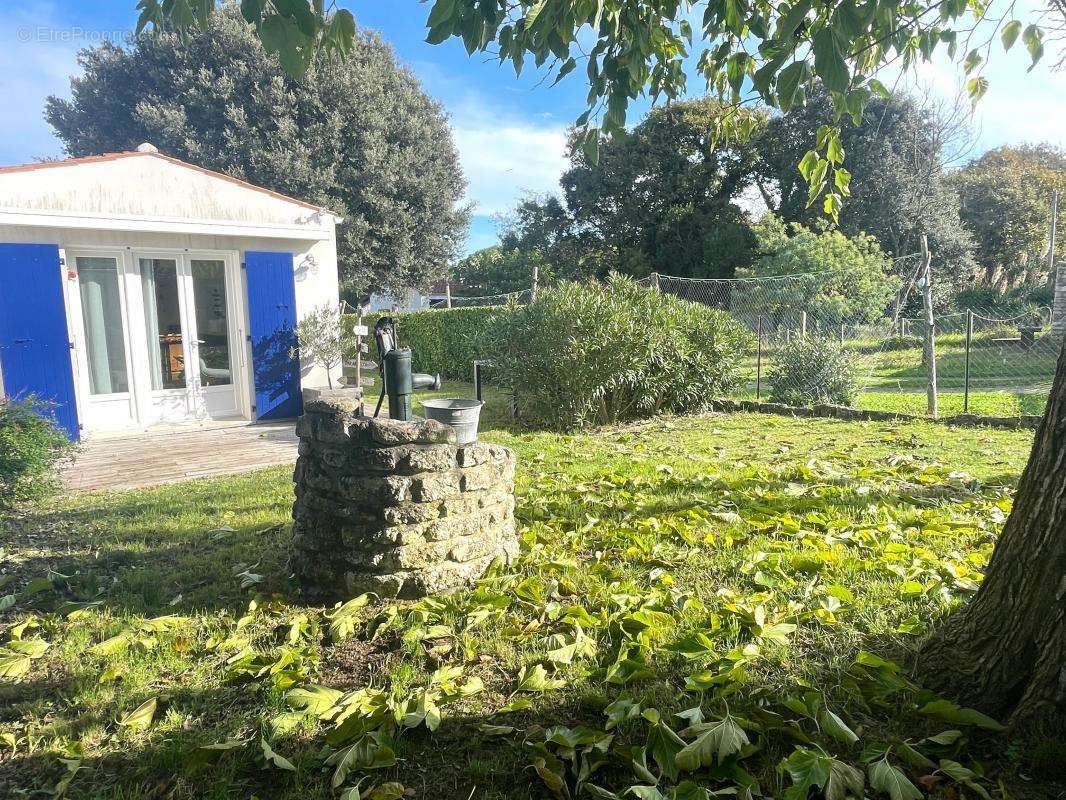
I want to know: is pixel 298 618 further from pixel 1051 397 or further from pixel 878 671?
pixel 1051 397

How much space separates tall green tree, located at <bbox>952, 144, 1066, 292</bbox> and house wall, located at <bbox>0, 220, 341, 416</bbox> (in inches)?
1192

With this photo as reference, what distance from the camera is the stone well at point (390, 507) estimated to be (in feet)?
10.3

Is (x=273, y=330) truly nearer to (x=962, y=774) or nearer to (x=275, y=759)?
(x=275, y=759)

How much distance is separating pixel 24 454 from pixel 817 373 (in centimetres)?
947

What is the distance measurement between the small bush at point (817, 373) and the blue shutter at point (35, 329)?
31.2 feet

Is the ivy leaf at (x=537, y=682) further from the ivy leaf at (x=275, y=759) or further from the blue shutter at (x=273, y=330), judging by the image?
the blue shutter at (x=273, y=330)

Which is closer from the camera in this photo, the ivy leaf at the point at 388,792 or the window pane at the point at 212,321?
the ivy leaf at the point at 388,792

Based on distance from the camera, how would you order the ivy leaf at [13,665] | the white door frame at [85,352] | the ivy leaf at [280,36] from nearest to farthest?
1. the ivy leaf at [280,36]
2. the ivy leaf at [13,665]
3. the white door frame at [85,352]

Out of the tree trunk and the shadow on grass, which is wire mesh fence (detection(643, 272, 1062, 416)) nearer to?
the tree trunk

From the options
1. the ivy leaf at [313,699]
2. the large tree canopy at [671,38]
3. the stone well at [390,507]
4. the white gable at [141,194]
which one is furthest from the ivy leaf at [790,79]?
the white gable at [141,194]

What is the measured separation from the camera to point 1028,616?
1994mm

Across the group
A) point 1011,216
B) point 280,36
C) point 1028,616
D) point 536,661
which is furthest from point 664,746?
point 1011,216

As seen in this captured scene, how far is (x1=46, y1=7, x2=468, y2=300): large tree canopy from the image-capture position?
A: 19781 mm

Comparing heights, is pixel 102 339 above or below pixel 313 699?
above
